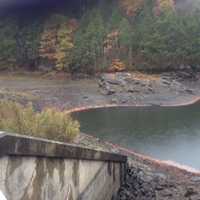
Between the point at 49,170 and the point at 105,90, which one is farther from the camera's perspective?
the point at 105,90

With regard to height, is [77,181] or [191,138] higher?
[77,181]

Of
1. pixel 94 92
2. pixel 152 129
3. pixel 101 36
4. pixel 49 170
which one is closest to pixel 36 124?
pixel 49 170

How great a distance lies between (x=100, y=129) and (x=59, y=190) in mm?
17487

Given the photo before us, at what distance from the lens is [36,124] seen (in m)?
13.3

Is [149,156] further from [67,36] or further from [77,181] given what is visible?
[67,36]

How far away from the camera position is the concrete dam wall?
17.0 feet

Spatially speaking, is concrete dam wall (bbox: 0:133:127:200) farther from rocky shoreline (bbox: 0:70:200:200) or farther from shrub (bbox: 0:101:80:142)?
rocky shoreline (bbox: 0:70:200:200)

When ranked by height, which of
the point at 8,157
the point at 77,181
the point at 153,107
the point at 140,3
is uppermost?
the point at 140,3

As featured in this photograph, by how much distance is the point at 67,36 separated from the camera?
47156mm

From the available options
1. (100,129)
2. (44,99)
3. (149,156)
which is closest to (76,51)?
(44,99)

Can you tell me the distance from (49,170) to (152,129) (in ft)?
61.6

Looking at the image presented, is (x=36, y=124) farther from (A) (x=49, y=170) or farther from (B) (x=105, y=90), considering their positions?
(B) (x=105, y=90)

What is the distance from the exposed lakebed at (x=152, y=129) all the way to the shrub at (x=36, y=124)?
615 cm

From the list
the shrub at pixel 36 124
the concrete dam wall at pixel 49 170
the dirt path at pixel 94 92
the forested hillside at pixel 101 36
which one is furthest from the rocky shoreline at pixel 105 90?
the concrete dam wall at pixel 49 170
